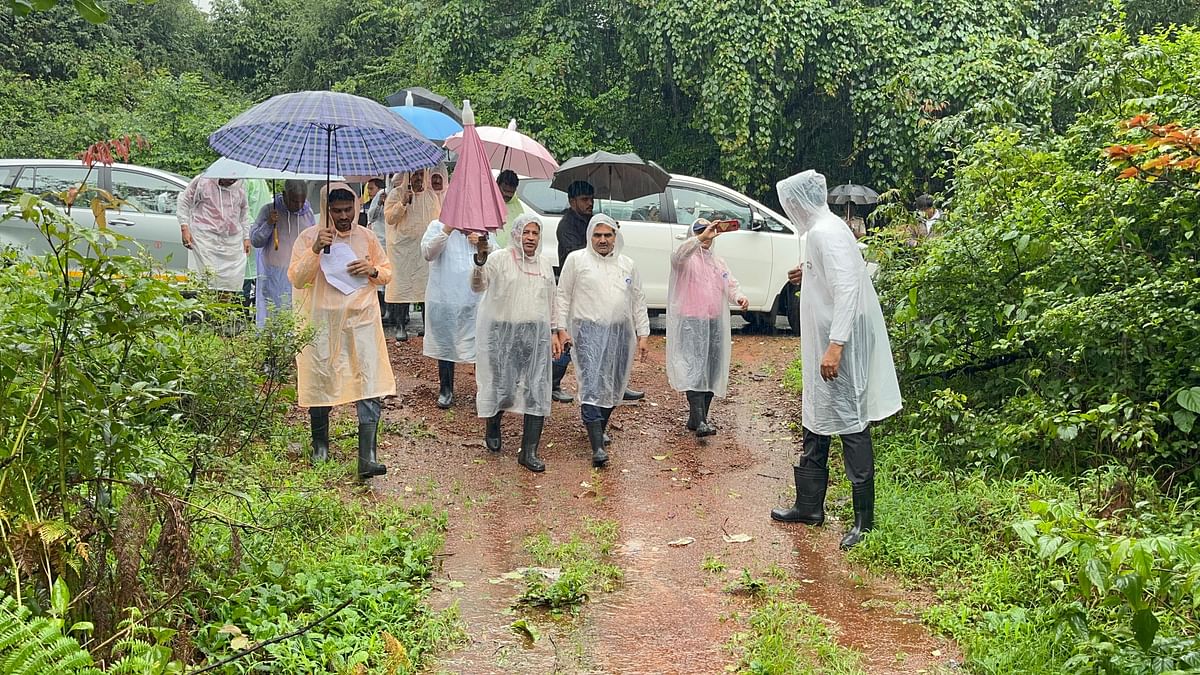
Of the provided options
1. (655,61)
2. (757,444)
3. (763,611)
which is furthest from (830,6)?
(763,611)

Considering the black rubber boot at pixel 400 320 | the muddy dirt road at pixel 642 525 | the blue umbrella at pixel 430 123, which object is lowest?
the muddy dirt road at pixel 642 525

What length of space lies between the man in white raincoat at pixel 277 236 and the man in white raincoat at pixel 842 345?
3.89 m

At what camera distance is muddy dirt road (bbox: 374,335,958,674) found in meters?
4.39

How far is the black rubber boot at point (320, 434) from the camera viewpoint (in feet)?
22.6

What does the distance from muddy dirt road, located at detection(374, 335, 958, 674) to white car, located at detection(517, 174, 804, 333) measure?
1.96 m

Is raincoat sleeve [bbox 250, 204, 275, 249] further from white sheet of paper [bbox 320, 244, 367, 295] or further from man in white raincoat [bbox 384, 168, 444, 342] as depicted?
white sheet of paper [bbox 320, 244, 367, 295]

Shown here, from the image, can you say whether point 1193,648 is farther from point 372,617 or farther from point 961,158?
point 961,158

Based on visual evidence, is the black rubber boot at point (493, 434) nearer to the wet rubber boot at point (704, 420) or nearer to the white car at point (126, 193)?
the wet rubber boot at point (704, 420)

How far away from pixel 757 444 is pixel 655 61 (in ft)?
28.4

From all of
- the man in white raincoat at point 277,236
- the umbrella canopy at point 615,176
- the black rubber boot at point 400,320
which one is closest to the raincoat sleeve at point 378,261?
the man in white raincoat at point 277,236

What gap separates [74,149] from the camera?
656 inches

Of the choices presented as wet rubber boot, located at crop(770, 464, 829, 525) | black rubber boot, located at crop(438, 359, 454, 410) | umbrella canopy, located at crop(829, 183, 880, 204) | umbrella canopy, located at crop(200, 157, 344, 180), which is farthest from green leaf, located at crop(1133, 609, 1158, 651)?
umbrella canopy, located at crop(829, 183, 880, 204)

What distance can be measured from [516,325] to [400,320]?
12.3 ft

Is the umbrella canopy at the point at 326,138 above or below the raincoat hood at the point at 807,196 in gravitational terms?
above
